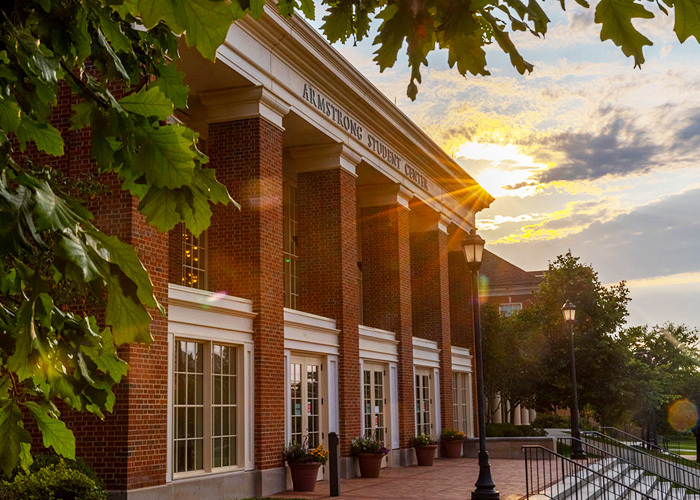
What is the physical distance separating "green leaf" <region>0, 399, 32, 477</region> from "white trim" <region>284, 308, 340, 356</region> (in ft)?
54.8

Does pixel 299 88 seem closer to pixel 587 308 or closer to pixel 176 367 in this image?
pixel 176 367

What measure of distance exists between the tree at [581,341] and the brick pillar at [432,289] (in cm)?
862

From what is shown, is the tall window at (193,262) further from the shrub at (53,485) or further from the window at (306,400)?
the shrub at (53,485)

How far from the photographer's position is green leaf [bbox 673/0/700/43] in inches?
94.5

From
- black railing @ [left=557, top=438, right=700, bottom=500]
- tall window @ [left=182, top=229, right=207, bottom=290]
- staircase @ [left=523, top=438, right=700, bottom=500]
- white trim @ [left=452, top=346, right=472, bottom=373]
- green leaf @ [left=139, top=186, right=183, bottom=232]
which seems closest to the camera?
green leaf @ [left=139, top=186, right=183, bottom=232]

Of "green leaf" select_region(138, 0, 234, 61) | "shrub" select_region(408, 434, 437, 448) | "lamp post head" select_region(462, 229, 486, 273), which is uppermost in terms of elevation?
"lamp post head" select_region(462, 229, 486, 273)

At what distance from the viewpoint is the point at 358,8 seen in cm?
354

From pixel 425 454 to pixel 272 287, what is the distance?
10.3 m

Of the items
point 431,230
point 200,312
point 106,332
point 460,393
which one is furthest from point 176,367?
point 460,393

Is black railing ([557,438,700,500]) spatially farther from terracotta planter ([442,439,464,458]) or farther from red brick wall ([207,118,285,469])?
red brick wall ([207,118,285,469])

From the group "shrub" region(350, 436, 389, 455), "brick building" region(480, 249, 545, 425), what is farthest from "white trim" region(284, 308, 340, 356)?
"brick building" region(480, 249, 545, 425)

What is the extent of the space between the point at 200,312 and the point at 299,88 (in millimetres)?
6706

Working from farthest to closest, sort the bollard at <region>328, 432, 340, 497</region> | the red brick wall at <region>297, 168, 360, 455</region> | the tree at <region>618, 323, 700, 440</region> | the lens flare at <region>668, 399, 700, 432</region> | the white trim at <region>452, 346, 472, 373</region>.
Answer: the lens flare at <region>668, 399, 700, 432</region>, the tree at <region>618, 323, 700, 440</region>, the white trim at <region>452, 346, 472, 373</region>, the red brick wall at <region>297, 168, 360, 455</region>, the bollard at <region>328, 432, 340, 497</region>

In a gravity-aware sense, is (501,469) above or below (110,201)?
below
